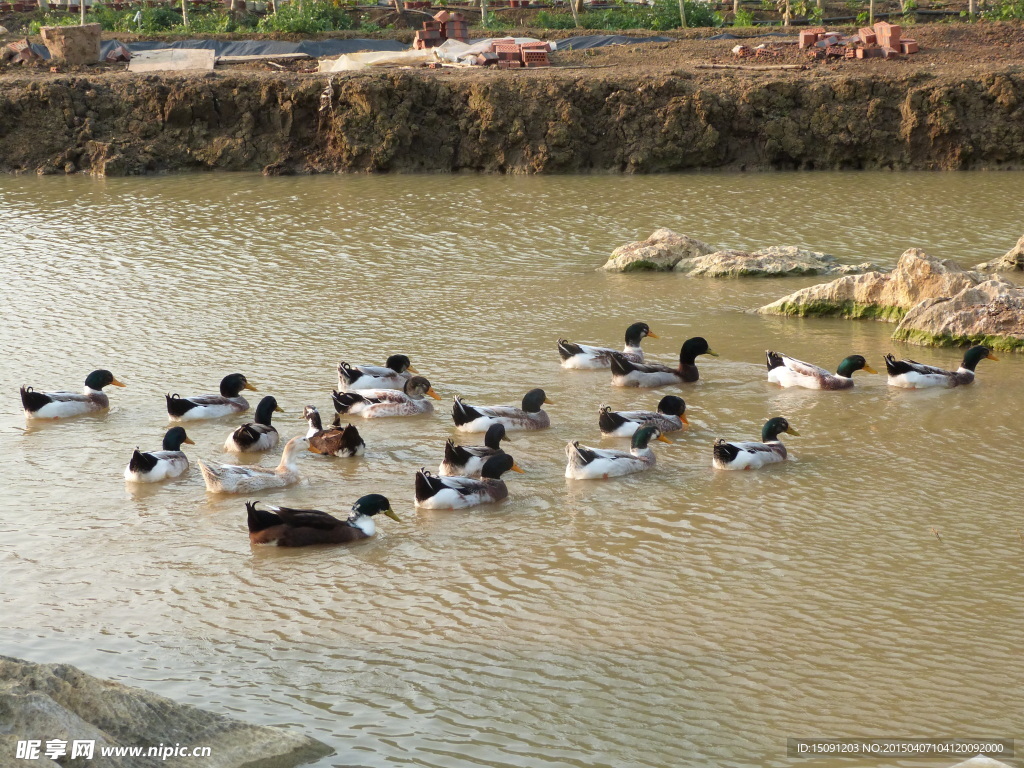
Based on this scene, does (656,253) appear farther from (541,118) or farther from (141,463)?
(541,118)

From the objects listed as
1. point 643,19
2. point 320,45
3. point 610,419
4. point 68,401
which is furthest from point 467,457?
point 643,19

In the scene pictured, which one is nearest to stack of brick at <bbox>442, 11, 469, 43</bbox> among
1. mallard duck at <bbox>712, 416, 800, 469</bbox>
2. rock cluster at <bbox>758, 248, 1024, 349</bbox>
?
rock cluster at <bbox>758, 248, 1024, 349</bbox>

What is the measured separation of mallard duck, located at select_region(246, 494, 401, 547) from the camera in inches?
363

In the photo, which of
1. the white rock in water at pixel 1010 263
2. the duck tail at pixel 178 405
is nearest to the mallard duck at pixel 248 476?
the duck tail at pixel 178 405

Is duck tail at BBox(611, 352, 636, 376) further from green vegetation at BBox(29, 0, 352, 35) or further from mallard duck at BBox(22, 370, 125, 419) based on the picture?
green vegetation at BBox(29, 0, 352, 35)

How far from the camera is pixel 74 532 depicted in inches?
386

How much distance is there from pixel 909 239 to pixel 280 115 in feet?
56.6

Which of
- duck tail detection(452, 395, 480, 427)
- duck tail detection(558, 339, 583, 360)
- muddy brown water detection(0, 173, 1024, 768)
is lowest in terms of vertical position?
muddy brown water detection(0, 173, 1024, 768)

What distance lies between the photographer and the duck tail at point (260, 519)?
9.16 meters

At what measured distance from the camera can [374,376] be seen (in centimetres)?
1316

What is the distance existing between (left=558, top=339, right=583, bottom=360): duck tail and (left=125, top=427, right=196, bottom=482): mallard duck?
4.72 meters

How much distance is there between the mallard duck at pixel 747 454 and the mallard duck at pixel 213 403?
5.12m

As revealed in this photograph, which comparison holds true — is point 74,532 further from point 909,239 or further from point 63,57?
point 63,57

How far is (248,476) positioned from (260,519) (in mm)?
1500
